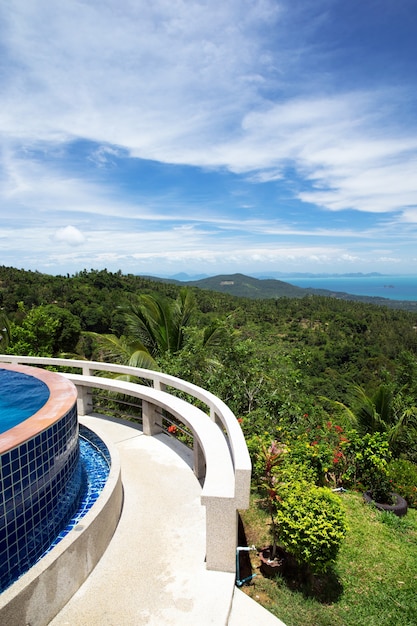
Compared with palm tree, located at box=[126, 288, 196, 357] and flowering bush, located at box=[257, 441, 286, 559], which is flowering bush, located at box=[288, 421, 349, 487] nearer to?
flowering bush, located at box=[257, 441, 286, 559]

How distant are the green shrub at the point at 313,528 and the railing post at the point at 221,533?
23.2 inches

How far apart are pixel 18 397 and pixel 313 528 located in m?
5.01

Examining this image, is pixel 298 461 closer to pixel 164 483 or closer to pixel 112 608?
pixel 164 483

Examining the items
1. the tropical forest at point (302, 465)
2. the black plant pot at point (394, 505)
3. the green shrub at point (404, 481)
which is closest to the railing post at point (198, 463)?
the tropical forest at point (302, 465)

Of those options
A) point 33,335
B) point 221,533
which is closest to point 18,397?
point 221,533

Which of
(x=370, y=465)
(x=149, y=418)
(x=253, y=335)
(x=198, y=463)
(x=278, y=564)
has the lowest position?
(x=278, y=564)

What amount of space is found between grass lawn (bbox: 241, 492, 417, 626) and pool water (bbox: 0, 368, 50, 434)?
346 centimetres

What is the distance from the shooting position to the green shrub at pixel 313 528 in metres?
3.82

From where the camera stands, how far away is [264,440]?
18.9 ft

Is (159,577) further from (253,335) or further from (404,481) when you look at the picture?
(253,335)

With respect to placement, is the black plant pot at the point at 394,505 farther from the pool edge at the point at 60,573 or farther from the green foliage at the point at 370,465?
the pool edge at the point at 60,573

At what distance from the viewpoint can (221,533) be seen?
12.4ft

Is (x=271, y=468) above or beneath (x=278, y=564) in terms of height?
above

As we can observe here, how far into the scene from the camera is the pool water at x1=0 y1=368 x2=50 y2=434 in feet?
18.0
